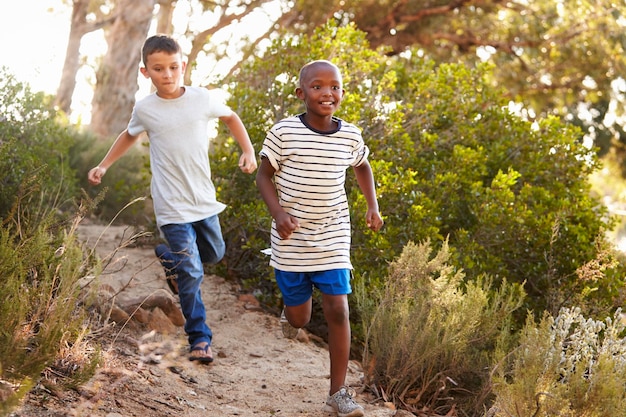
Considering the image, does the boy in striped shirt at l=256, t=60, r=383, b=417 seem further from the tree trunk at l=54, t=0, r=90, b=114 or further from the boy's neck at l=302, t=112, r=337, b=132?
the tree trunk at l=54, t=0, r=90, b=114

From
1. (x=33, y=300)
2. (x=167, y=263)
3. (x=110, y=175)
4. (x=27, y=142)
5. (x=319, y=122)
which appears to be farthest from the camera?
(x=110, y=175)

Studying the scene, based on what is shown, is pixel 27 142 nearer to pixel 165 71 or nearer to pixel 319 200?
pixel 165 71

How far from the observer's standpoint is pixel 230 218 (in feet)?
21.6

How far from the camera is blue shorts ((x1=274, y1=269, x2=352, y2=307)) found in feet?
13.7

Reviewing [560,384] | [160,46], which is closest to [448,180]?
[160,46]

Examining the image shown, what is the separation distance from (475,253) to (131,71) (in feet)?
22.3

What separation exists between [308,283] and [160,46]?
162 centimetres

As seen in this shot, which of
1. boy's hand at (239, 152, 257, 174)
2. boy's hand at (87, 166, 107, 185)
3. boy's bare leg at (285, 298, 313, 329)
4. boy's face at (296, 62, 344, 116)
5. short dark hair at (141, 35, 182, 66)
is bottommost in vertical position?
boy's bare leg at (285, 298, 313, 329)

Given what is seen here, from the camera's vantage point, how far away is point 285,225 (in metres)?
4.02

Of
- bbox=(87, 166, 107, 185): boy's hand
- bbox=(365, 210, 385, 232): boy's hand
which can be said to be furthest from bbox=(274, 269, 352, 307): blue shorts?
bbox=(87, 166, 107, 185): boy's hand

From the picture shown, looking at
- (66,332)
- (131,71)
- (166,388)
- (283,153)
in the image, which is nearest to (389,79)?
(283,153)

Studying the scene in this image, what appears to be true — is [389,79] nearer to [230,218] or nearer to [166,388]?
[230,218]

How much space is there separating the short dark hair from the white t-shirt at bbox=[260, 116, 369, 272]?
948mm

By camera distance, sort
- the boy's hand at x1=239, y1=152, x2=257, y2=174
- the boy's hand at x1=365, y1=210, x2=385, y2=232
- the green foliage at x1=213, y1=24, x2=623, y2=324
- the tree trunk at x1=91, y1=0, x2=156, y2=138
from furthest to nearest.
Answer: the tree trunk at x1=91, y1=0, x2=156, y2=138
the green foliage at x1=213, y1=24, x2=623, y2=324
the boy's hand at x1=239, y1=152, x2=257, y2=174
the boy's hand at x1=365, y1=210, x2=385, y2=232
